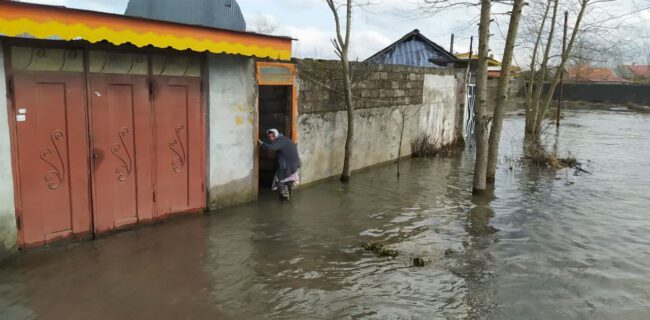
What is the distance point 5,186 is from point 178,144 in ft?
8.08

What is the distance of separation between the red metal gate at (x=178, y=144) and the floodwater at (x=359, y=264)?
0.38 m

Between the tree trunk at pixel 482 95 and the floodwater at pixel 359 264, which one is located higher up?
the tree trunk at pixel 482 95

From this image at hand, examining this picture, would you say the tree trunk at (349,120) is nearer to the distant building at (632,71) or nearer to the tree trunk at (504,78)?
the tree trunk at (504,78)

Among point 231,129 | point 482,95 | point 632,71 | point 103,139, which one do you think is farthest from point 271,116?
point 632,71

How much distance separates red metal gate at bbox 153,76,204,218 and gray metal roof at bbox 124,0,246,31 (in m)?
2.30

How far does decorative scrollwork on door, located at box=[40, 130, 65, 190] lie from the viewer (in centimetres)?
591

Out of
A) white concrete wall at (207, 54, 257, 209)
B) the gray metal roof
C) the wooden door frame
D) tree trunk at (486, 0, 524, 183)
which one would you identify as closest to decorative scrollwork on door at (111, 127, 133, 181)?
white concrete wall at (207, 54, 257, 209)

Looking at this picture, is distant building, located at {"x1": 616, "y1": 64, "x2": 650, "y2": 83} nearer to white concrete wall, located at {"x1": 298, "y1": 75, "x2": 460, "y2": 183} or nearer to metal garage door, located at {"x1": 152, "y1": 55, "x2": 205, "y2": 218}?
white concrete wall, located at {"x1": 298, "y1": 75, "x2": 460, "y2": 183}

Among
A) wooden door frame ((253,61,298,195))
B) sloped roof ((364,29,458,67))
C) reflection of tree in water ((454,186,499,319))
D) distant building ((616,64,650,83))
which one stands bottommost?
reflection of tree in water ((454,186,499,319))

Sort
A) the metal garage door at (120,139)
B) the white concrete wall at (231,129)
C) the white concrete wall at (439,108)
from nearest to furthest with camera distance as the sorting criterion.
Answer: the metal garage door at (120,139) < the white concrete wall at (231,129) < the white concrete wall at (439,108)

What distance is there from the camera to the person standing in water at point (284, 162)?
895 centimetres

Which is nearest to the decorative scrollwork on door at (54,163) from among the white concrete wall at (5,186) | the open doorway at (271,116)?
the white concrete wall at (5,186)

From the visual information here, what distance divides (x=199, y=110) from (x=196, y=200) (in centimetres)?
138

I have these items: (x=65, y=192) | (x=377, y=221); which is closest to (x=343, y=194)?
(x=377, y=221)
